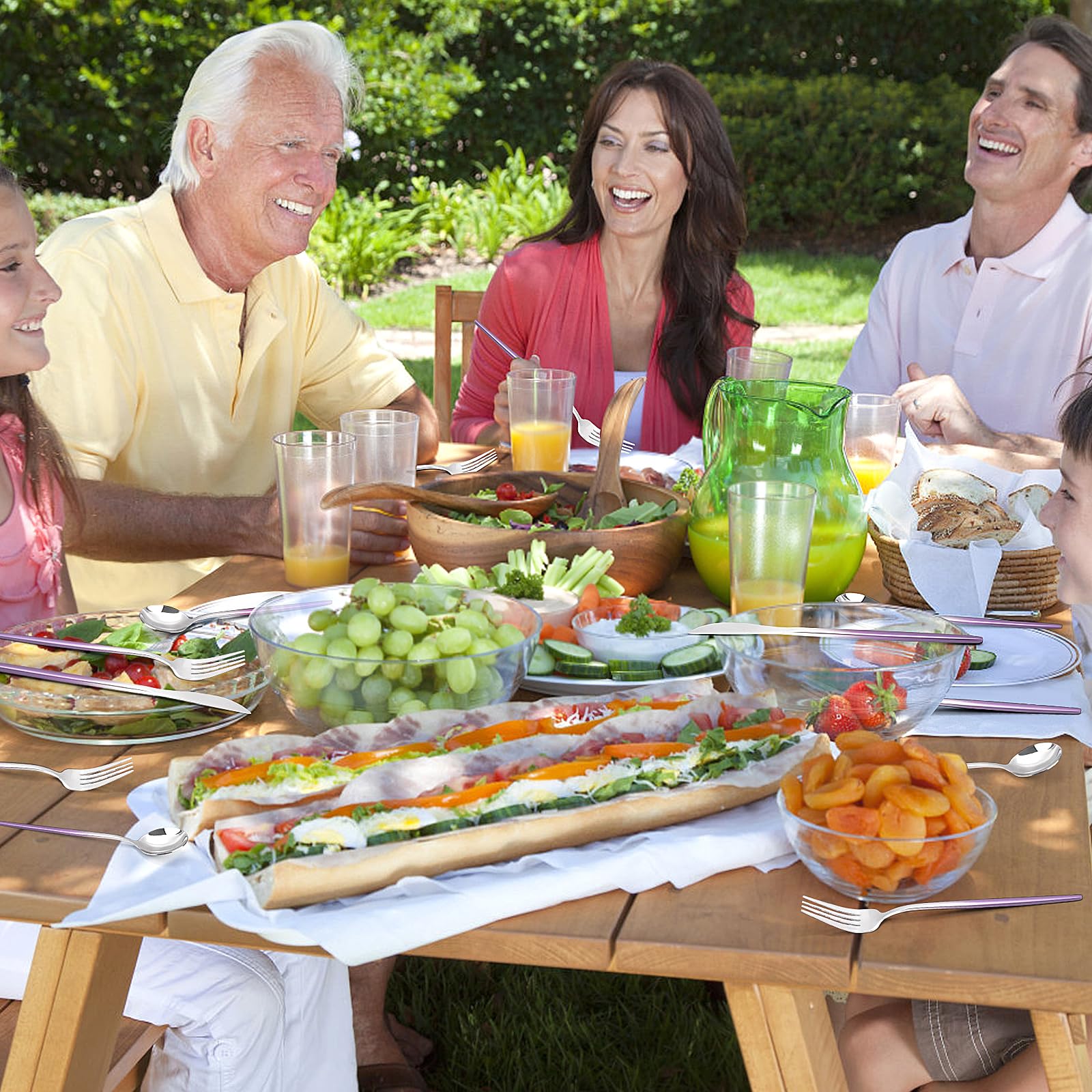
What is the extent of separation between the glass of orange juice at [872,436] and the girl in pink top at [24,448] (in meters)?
1.54

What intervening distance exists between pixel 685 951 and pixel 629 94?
3062mm

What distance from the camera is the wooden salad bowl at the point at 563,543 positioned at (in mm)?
2164

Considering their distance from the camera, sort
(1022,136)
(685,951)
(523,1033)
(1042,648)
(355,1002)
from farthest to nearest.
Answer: (1022,136) < (523,1033) < (355,1002) < (1042,648) < (685,951)

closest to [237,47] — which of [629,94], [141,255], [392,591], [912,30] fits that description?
[141,255]

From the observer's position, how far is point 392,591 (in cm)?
173

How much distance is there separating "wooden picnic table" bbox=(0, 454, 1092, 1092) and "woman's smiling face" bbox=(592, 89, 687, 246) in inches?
101

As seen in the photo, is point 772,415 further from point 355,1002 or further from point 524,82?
point 524,82

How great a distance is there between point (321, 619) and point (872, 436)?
4.58ft

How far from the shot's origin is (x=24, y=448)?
2.52 m

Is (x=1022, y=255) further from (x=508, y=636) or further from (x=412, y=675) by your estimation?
(x=412, y=675)

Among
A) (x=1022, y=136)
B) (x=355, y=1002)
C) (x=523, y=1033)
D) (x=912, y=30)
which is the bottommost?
(x=523, y=1033)

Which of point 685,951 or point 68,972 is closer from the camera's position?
point 685,951

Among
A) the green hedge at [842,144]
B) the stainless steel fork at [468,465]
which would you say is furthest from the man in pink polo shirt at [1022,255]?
the green hedge at [842,144]

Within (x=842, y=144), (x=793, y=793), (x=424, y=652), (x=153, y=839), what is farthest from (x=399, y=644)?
(x=842, y=144)
